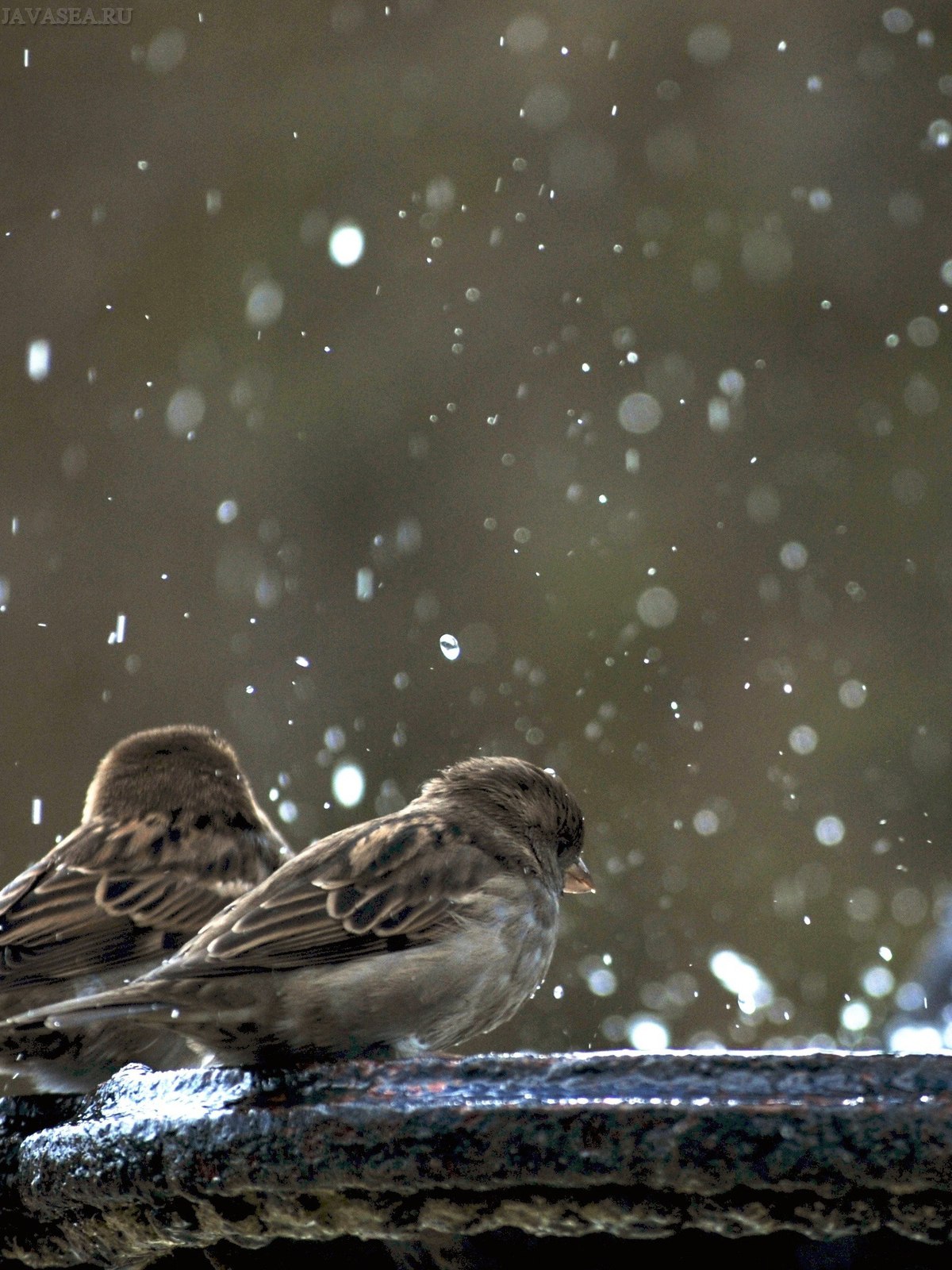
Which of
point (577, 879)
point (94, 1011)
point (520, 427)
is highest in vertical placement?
point (520, 427)

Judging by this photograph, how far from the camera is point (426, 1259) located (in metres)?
1.52

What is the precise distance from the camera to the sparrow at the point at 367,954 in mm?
2217

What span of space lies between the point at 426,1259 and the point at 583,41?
8015mm

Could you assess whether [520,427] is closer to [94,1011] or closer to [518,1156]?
[94,1011]

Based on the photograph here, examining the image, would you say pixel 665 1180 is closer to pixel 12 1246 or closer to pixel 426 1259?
pixel 426 1259

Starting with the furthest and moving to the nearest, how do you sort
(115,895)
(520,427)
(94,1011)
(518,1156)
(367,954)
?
(520,427)
(115,895)
(367,954)
(94,1011)
(518,1156)

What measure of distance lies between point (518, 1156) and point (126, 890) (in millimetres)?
1826

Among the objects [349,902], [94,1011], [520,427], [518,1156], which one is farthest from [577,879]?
[520,427]

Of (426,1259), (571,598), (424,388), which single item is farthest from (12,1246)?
(424,388)

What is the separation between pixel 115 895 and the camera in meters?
3.04

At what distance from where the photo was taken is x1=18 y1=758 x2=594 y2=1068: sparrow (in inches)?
87.3

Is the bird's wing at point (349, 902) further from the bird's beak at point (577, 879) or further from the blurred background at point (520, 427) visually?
the blurred background at point (520, 427)

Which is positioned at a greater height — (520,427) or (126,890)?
(520,427)

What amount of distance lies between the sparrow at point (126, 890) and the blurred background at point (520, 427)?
401cm
